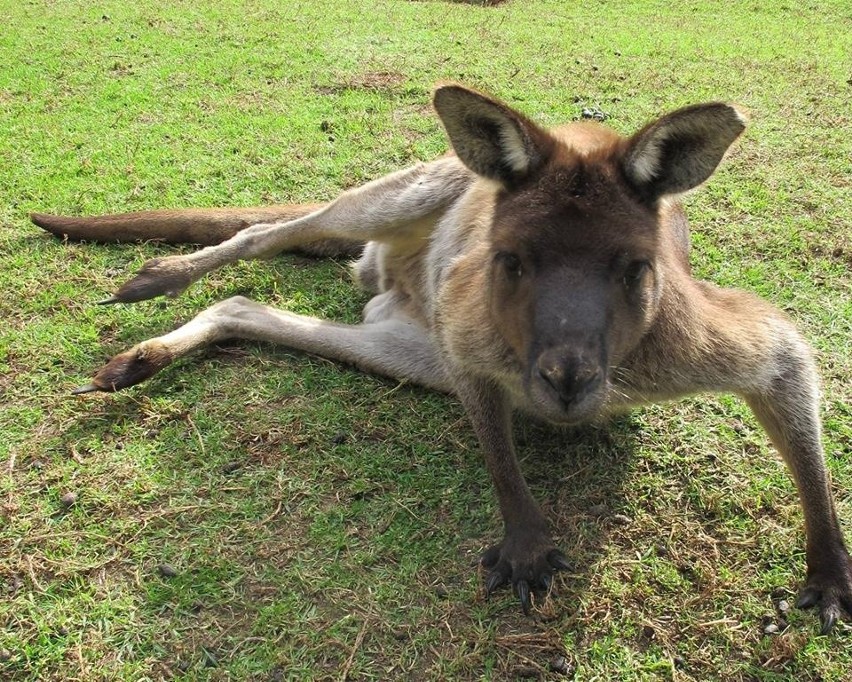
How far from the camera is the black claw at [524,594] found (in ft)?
8.38

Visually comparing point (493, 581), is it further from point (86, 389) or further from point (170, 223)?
point (170, 223)

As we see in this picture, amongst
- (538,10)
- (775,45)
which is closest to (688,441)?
(775,45)

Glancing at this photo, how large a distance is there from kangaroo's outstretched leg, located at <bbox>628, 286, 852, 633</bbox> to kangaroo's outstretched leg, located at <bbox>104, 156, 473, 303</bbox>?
153cm

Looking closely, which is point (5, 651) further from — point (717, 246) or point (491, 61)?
point (491, 61)

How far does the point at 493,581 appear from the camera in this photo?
261 centimetres

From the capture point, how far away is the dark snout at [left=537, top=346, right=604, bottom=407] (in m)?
2.15

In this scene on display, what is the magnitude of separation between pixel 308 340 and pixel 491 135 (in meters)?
1.60

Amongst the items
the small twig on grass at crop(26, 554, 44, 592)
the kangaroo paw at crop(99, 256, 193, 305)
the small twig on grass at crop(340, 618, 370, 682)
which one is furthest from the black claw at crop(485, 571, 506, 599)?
the kangaroo paw at crop(99, 256, 193, 305)

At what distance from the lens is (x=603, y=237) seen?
2355 mm

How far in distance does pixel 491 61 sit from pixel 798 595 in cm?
649

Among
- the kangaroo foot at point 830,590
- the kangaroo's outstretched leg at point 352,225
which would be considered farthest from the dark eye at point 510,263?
the kangaroo foot at point 830,590

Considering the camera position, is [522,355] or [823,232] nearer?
[522,355]

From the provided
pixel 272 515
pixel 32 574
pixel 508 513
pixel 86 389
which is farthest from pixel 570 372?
pixel 86 389

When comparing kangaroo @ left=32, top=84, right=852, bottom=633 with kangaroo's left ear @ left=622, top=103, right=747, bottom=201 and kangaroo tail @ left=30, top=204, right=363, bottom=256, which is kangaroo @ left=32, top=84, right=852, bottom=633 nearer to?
kangaroo's left ear @ left=622, top=103, right=747, bottom=201
